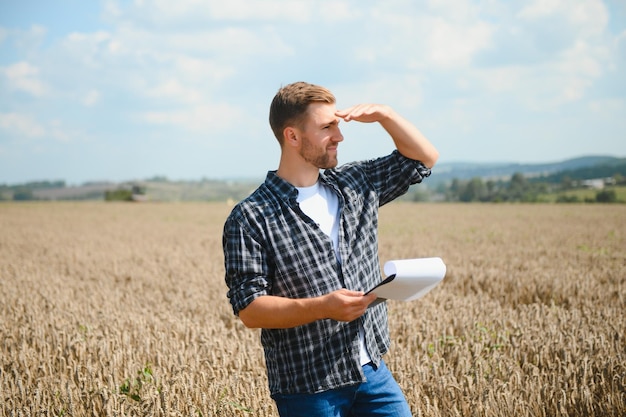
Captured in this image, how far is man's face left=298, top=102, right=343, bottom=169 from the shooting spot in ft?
8.89

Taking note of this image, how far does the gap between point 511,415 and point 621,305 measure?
15.2 ft

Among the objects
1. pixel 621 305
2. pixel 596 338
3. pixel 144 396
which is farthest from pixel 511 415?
pixel 621 305

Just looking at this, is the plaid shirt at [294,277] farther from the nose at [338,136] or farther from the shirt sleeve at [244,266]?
the nose at [338,136]

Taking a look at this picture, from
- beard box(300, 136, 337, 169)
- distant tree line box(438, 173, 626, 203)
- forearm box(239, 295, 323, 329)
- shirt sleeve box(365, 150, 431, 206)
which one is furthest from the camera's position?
distant tree line box(438, 173, 626, 203)

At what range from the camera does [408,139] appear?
2.98m

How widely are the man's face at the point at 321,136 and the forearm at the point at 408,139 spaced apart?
0.31 meters

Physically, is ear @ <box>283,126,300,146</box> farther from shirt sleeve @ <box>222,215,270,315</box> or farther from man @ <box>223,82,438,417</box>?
shirt sleeve @ <box>222,215,270,315</box>

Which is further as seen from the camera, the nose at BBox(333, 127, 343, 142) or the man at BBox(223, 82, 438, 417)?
the nose at BBox(333, 127, 343, 142)

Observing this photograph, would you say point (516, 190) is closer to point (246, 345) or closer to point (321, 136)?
point (246, 345)

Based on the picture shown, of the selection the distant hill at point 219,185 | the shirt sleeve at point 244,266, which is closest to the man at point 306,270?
the shirt sleeve at point 244,266

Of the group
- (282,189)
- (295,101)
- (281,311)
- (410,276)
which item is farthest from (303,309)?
(295,101)

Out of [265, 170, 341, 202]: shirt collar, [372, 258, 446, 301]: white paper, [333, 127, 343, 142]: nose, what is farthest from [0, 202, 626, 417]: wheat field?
[333, 127, 343, 142]: nose

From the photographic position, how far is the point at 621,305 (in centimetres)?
787

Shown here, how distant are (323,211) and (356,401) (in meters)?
0.87
